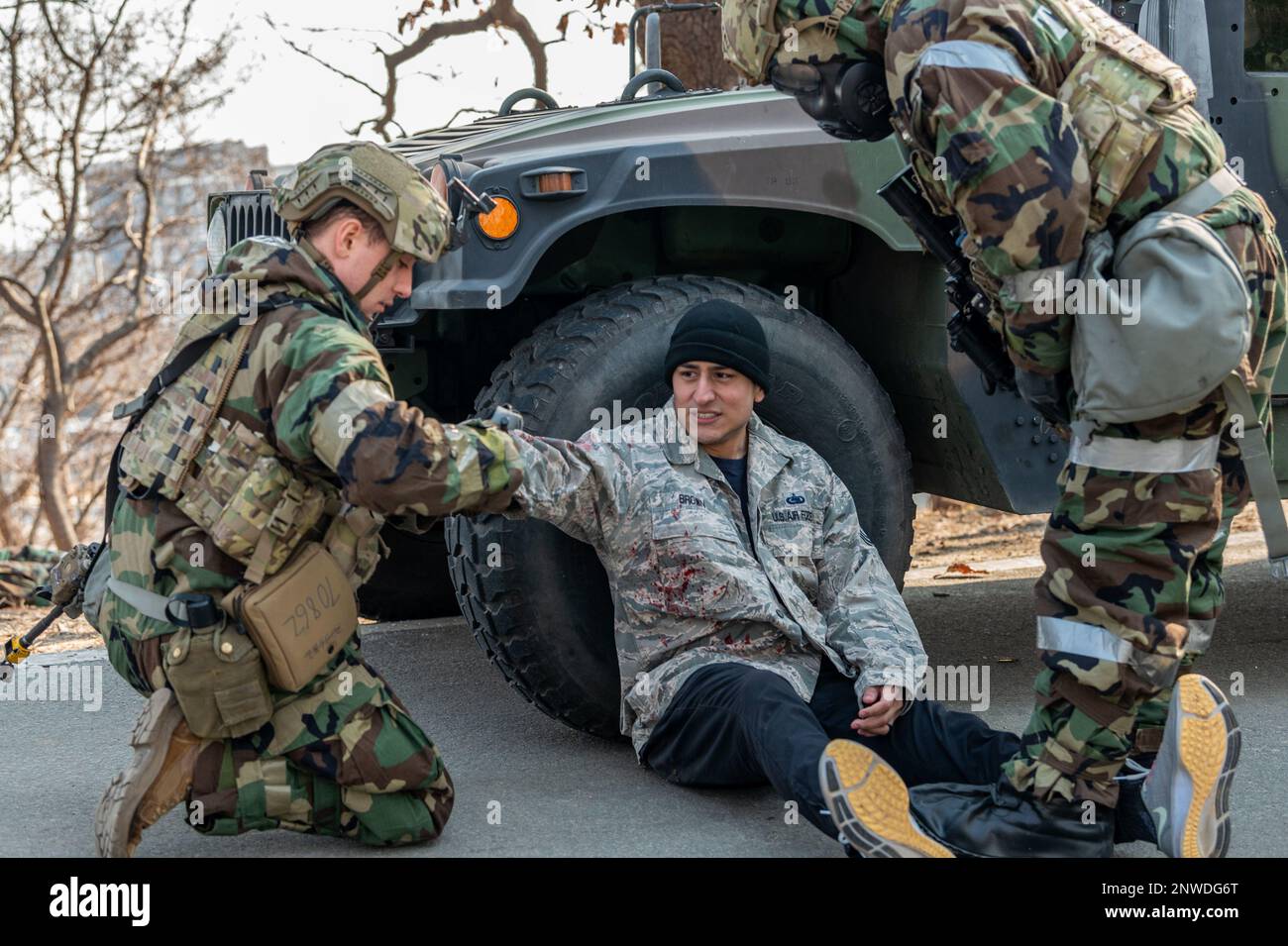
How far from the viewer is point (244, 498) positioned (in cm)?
281

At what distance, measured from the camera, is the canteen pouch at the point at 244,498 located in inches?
111

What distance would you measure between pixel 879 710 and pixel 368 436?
121cm

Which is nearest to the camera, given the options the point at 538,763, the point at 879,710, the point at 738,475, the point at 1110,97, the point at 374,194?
the point at 1110,97

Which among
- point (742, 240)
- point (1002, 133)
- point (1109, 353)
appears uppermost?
point (1002, 133)

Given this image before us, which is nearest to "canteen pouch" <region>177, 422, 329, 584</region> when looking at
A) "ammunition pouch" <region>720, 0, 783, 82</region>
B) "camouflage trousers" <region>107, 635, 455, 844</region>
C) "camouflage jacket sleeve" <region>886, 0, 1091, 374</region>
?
"camouflage trousers" <region>107, 635, 455, 844</region>

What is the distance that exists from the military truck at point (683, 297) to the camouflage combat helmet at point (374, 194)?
16.7 inches

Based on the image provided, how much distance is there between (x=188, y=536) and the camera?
2.86 m

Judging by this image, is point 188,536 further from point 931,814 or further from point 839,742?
point 931,814

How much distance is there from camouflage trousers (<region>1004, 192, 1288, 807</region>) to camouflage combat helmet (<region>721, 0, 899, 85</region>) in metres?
0.69

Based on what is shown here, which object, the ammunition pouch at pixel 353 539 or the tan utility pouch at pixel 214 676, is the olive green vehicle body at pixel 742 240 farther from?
the tan utility pouch at pixel 214 676

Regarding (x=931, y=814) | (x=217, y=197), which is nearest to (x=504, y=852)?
(x=931, y=814)

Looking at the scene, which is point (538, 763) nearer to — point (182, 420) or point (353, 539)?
point (353, 539)

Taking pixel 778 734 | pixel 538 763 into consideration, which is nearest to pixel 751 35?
pixel 778 734

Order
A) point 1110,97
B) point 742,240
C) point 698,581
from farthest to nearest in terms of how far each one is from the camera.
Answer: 1. point 742,240
2. point 698,581
3. point 1110,97
